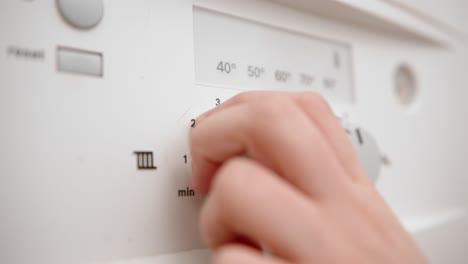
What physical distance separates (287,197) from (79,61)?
12 centimetres

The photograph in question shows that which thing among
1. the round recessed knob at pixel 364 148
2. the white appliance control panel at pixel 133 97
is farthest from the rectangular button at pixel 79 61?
the round recessed knob at pixel 364 148

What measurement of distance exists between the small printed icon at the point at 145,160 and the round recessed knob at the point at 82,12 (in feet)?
0.23

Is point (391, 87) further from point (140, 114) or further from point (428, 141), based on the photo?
point (140, 114)

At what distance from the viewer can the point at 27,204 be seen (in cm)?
19

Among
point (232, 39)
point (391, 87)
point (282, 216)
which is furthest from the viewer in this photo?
point (391, 87)

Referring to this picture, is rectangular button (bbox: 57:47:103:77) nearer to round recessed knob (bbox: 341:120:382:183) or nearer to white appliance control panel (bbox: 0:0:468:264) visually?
white appliance control panel (bbox: 0:0:468:264)

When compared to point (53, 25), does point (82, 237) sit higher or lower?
lower

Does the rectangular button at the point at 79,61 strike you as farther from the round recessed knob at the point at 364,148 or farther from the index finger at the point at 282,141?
the round recessed knob at the point at 364,148

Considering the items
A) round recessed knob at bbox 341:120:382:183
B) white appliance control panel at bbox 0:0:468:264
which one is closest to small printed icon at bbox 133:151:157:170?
white appliance control panel at bbox 0:0:468:264

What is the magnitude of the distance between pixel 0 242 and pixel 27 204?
2cm

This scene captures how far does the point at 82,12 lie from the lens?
0.68 ft

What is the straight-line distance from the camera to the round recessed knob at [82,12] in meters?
0.20

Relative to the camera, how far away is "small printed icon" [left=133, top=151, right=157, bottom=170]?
222 mm

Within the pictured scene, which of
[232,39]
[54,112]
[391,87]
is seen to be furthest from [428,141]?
[54,112]
